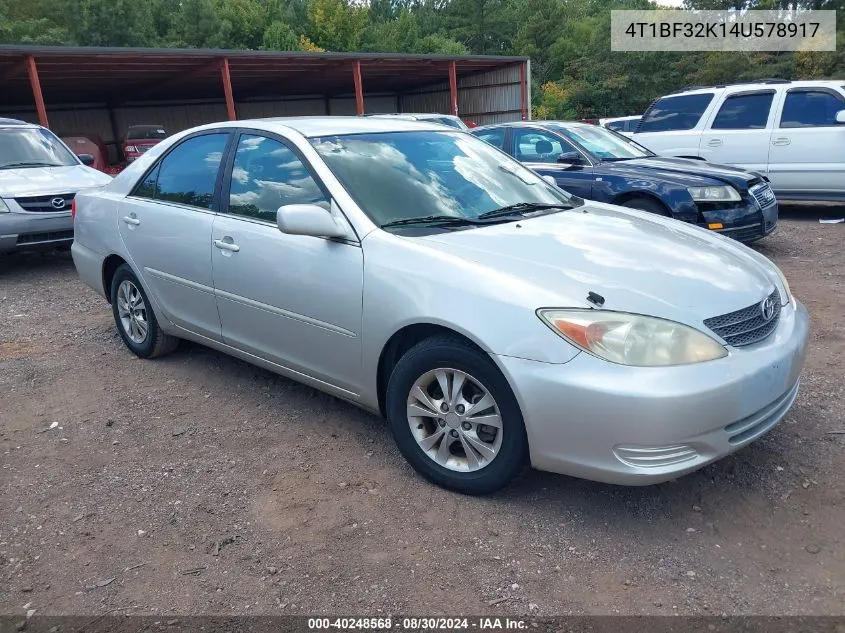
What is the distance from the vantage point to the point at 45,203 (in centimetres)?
788

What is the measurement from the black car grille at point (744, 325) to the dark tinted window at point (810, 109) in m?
7.30

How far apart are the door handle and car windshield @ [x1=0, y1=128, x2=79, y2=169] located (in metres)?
6.27

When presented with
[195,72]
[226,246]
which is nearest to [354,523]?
[226,246]

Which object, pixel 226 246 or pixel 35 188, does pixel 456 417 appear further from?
pixel 35 188

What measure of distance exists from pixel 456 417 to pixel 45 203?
6904 mm

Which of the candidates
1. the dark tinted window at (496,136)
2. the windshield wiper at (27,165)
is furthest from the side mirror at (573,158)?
the windshield wiper at (27,165)

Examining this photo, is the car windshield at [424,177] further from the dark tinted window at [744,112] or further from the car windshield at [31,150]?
the car windshield at [31,150]

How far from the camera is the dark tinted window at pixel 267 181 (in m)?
3.53

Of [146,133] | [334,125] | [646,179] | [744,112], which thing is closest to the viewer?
[334,125]

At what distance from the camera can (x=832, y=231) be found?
8.42 m

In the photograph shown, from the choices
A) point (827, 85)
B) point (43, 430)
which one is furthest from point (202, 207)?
point (827, 85)

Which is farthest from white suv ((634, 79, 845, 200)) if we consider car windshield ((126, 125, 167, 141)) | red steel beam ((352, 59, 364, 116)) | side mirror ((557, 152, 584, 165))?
car windshield ((126, 125, 167, 141))

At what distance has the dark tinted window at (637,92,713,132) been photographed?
9711mm

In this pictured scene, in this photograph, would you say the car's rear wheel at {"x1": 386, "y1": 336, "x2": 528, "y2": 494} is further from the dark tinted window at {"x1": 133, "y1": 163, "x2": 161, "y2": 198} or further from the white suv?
the white suv
